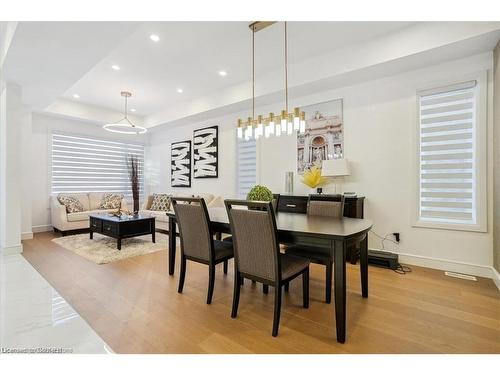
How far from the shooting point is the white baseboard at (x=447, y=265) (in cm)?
282

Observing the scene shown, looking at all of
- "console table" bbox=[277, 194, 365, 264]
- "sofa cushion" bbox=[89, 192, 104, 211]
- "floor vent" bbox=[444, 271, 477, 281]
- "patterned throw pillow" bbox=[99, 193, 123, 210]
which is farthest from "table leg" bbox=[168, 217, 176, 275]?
"sofa cushion" bbox=[89, 192, 104, 211]

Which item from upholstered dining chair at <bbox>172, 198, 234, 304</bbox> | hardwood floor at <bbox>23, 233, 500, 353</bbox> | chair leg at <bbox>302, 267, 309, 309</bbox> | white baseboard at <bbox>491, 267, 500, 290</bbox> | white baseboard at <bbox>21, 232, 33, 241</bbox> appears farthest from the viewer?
white baseboard at <bbox>21, 232, 33, 241</bbox>

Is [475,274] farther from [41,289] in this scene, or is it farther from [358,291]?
[41,289]

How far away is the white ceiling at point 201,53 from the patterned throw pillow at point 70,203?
2.10 m

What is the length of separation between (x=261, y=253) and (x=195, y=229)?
0.79m

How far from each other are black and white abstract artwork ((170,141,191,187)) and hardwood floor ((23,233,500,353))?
131 inches

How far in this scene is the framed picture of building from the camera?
12.6ft

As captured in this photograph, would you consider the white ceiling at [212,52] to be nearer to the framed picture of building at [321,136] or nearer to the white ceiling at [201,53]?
the white ceiling at [201,53]

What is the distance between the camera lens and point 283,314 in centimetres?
205

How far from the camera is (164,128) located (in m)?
6.60

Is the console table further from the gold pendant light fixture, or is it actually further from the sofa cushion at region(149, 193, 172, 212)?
the sofa cushion at region(149, 193, 172, 212)

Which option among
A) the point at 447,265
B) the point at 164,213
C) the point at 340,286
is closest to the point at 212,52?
the point at 340,286

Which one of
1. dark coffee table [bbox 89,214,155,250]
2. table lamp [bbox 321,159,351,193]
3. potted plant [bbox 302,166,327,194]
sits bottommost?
dark coffee table [bbox 89,214,155,250]

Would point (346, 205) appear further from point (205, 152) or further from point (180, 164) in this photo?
point (180, 164)
